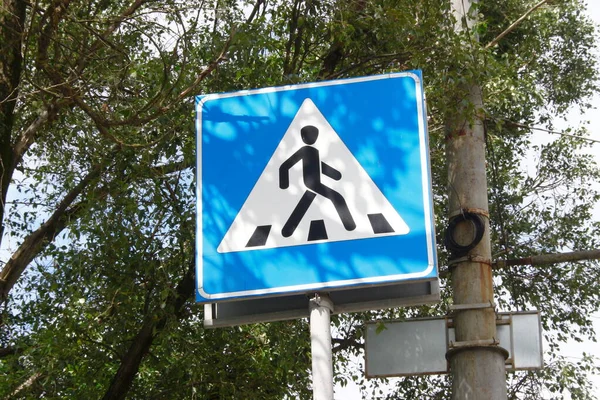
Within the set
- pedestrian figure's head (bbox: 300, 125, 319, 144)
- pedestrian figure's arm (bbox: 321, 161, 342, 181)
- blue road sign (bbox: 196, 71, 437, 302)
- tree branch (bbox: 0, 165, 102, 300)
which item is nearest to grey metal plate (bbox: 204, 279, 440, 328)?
blue road sign (bbox: 196, 71, 437, 302)

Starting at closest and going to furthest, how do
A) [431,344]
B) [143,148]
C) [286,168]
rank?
[286,168] < [431,344] < [143,148]

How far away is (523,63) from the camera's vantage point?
11.2 meters

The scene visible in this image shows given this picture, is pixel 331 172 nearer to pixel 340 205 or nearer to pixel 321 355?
pixel 340 205

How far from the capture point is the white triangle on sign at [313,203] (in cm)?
338

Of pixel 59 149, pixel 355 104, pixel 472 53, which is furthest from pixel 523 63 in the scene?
pixel 355 104

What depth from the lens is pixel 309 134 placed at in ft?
11.8

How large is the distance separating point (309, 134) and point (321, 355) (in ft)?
3.10

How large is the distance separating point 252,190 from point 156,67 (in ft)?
17.0

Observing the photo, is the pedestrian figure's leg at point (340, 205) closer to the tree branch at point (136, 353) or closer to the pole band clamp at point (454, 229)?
the pole band clamp at point (454, 229)

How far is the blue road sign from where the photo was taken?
3.35 metres

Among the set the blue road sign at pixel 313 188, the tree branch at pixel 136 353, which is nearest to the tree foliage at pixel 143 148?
the tree branch at pixel 136 353

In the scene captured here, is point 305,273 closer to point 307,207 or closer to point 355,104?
point 307,207

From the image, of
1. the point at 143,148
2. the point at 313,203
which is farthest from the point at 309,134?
the point at 143,148

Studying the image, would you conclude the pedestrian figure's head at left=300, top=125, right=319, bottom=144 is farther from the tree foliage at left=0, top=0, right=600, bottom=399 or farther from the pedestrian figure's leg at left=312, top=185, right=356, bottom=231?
the tree foliage at left=0, top=0, right=600, bottom=399
